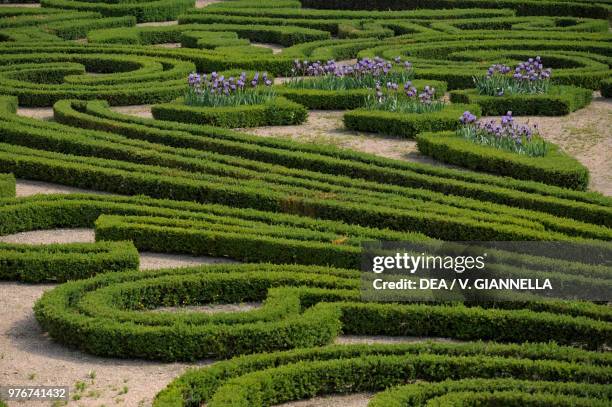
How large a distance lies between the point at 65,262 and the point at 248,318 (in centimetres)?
265

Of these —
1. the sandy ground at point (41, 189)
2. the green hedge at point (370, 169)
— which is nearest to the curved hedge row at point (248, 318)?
the green hedge at point (370, 169)

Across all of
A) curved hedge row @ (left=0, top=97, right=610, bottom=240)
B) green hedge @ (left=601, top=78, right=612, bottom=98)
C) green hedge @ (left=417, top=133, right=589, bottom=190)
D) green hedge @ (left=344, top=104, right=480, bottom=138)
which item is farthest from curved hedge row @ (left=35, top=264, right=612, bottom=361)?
green hedge @ (left=601, top=78, right=612, bottom=98)

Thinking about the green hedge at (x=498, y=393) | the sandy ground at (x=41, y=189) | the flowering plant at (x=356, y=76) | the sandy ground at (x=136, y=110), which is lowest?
the sandy ground at (x=41, y=189)

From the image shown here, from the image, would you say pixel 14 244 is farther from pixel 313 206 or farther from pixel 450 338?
pixel 450 338

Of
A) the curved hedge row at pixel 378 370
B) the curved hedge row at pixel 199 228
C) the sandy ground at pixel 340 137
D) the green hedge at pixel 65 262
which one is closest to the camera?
the curved hedge row at pixel 378 370

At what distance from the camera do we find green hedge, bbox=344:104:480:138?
62.1 feet

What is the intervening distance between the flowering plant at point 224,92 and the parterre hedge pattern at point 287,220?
1.54ft

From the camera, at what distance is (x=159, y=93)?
854 inches

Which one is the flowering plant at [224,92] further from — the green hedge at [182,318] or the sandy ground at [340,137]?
the green hedge at [182,318]

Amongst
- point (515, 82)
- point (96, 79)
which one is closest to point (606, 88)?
point (515, 82)

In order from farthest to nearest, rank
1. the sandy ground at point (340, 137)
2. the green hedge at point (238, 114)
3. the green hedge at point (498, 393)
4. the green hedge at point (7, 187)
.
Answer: the green hedge at point (238, 114)
the sandy ground at point (340, 137)
the green hedge at point (7, 187)
the green hedge at point (498, 393)

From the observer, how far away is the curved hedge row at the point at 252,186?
13438 millimetres

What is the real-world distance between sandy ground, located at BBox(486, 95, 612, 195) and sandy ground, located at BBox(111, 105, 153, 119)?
6449 millimetres

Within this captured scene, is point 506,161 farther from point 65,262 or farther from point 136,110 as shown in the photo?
point 136,110
